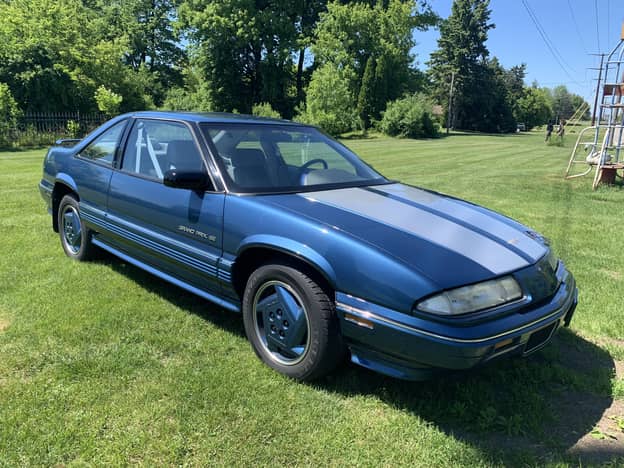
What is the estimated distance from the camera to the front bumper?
Answer: 2.22 metres

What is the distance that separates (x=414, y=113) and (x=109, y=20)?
3076 centimetres

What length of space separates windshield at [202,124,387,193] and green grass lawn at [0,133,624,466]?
1.13 m

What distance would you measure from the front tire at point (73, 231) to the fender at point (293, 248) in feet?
7.98

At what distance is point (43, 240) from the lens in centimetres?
549

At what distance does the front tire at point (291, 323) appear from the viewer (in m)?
2.56

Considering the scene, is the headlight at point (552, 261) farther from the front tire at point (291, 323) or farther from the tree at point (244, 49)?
the tree at point (244, 49)

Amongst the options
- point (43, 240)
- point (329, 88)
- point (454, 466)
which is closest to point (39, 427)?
point (454, 466)

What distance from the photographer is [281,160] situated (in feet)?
11.9

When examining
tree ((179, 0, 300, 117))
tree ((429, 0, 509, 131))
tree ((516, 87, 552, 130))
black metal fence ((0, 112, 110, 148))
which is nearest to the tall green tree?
tree ((516, 87, 552, 130))

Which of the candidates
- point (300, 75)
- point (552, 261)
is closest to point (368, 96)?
point (300, 75)

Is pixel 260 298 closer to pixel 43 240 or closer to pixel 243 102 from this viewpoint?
pixel 43 240

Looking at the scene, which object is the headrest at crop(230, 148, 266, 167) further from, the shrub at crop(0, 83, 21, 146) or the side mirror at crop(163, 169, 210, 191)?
the shrub at crop(0, 83, 21, 146)

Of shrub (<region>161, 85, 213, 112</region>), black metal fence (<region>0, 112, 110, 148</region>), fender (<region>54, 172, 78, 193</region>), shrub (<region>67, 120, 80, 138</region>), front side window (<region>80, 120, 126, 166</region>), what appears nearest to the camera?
→ front side window (<region>80, 120, 126, 166</region>)

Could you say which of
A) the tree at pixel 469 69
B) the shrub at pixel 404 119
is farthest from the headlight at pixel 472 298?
the tree at pixel 469 69
